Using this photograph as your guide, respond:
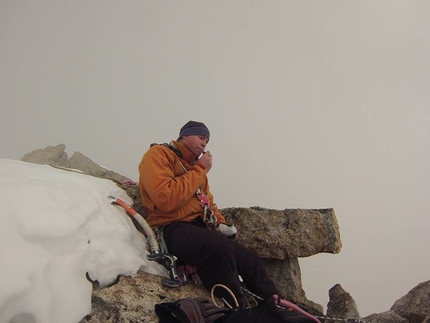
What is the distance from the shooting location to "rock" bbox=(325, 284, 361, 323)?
7.22 m

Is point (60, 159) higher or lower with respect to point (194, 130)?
higher

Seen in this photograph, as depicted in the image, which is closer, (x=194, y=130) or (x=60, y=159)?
(x=194, y=130)

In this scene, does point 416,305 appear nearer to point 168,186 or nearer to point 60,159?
point 168,186

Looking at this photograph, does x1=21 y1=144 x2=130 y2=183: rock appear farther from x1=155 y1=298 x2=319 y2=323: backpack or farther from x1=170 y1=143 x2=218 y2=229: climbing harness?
x1=155 y1=298 x2=319 y2=323: backpack

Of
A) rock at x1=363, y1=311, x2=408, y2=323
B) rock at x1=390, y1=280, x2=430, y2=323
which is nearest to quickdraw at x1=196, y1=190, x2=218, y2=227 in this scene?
rock at x1=363, y1=311, x2=408, y2=323

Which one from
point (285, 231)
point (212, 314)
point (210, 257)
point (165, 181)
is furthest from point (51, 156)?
point (212, 314)

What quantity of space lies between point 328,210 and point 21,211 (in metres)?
5.99

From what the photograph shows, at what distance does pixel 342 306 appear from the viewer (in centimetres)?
740

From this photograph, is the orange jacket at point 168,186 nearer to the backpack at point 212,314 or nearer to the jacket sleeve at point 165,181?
the jacket sleeve at point 165,181

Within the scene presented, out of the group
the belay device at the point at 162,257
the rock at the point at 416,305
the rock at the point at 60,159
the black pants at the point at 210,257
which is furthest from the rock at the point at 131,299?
the rock at the point at 60,159

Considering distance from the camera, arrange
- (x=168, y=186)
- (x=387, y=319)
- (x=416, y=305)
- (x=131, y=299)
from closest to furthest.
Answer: (x=131, y=299), (x=168, y=186), (x=387, y=319), (x=416, y=305)

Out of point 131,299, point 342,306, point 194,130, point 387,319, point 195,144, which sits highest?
point 194,130

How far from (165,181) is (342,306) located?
5.27 m

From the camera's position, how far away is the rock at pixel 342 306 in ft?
23.7
